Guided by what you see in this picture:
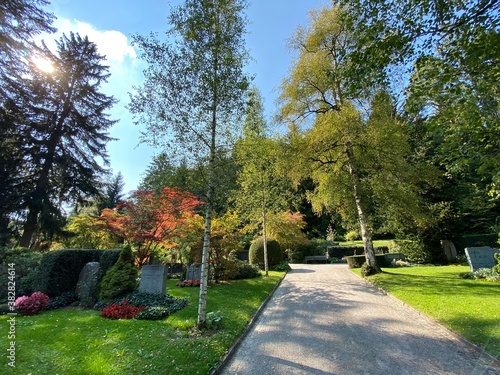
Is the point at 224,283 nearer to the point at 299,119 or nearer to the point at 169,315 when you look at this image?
the point at 169,315

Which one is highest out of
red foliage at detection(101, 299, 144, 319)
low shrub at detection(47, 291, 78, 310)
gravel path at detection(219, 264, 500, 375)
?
low shrub at detection(47, 291, 78, 310)

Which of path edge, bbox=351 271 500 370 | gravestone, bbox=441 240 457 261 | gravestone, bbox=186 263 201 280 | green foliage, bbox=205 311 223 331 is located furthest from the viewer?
gravestone, bbox=441 240 457 261

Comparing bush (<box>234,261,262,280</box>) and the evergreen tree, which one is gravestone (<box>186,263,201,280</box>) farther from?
the evergreen tree

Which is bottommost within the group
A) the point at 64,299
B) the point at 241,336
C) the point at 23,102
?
the point at 241,336

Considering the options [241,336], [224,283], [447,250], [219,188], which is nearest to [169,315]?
[241,336]

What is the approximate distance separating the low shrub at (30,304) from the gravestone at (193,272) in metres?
5.09

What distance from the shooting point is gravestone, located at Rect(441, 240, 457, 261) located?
752 inches

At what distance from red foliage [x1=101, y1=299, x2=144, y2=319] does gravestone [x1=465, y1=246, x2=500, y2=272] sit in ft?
45.1

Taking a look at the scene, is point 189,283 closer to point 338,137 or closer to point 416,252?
point 338,137

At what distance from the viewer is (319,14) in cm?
1424

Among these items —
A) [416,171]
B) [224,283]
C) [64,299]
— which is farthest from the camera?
[416,171]

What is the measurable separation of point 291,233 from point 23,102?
21.1 m

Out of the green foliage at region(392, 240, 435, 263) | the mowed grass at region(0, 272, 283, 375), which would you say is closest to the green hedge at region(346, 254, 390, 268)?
the green foliage at region(392, 240, 435, 263)

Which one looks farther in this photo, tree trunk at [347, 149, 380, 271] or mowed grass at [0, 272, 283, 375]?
tree trunk at [347, 149, 380, 271]
